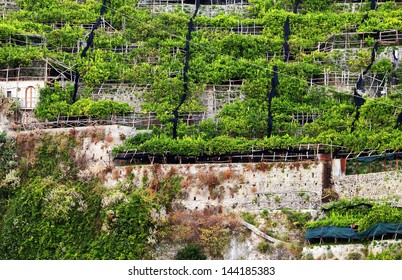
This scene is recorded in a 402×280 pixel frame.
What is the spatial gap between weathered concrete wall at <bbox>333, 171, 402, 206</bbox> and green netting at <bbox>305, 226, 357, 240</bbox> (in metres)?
2.93

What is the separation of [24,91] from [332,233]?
16.4 metres

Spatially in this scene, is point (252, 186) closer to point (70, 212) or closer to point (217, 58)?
point (70, 212)

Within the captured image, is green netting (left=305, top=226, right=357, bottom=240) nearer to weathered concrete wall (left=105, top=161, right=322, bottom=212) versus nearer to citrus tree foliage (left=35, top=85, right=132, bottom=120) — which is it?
weathered concrete wall (left=105, top=161, right=322, bottom=212)

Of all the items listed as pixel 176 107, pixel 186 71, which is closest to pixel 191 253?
pixel 176 107

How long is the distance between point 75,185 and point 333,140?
33.8 feet

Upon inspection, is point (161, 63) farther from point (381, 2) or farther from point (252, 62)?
point (381, 2)

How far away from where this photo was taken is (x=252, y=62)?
2522 inches

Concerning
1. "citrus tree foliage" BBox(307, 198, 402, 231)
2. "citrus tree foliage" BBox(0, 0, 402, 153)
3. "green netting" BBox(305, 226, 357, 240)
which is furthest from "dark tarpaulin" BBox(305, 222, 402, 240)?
"citrus tree foliage" BBox(0, 0, 402, 153)

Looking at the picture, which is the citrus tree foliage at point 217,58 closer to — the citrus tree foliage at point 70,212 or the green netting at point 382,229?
the citrus tree foliage at point 70,212

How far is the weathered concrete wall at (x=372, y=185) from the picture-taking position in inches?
2239

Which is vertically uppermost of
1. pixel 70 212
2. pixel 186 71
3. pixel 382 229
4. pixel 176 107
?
pixel 186 71

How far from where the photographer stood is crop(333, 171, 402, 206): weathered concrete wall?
187 feet

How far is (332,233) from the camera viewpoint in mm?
54406

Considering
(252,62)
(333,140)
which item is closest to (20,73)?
(252,62)
